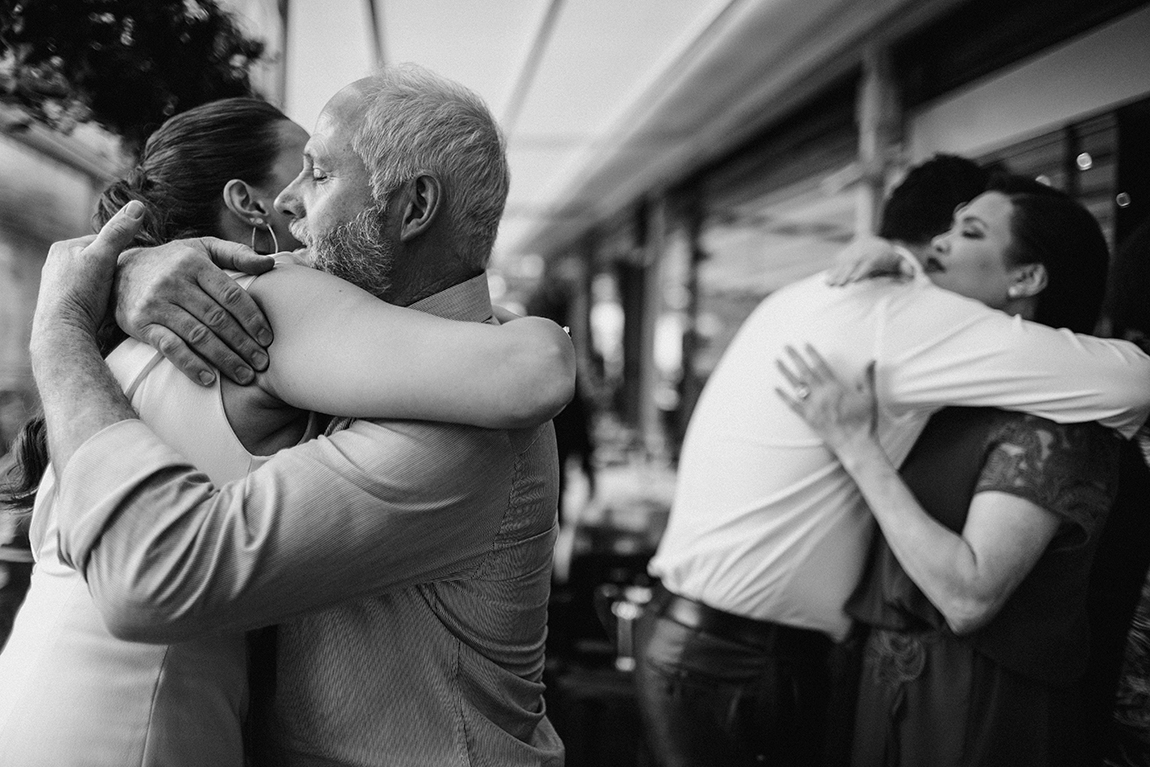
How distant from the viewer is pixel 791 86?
484cm

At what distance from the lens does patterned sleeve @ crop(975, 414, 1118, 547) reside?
1526 millimetres

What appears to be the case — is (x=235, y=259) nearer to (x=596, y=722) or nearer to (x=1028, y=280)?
(x=1028, y=280)

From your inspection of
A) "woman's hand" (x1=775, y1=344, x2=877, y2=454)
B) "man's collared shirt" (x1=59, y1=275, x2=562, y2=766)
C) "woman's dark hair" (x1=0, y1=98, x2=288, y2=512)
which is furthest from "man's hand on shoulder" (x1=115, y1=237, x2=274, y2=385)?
"woman's hand" (x1=775, y1=344, x2=877, y2=454)

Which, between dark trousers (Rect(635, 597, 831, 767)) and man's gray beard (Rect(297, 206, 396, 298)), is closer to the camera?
man's gray beard (Rect(297, 206, 396, 298))

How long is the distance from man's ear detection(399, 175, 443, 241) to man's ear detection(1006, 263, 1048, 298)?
3.93 ft

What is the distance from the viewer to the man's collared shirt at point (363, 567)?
835 mm

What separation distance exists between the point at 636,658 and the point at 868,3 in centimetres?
292

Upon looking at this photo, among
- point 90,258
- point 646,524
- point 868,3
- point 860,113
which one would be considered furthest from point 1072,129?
point 90,258

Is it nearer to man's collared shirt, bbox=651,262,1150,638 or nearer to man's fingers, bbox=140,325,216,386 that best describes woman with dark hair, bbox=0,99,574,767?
man's fingers, bbox=140,325,216,386

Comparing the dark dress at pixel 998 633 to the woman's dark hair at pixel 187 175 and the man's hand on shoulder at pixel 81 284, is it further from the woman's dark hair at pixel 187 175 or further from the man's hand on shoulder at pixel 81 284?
the man's hand on shoulder at pixel 81 284

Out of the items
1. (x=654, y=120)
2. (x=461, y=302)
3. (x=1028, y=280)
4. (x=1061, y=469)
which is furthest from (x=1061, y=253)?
(x=654, y=120)

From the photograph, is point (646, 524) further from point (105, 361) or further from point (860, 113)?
point (105, 361)

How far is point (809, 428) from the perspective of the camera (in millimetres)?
1762

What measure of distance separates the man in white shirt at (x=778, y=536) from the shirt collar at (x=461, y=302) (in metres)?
0.89
